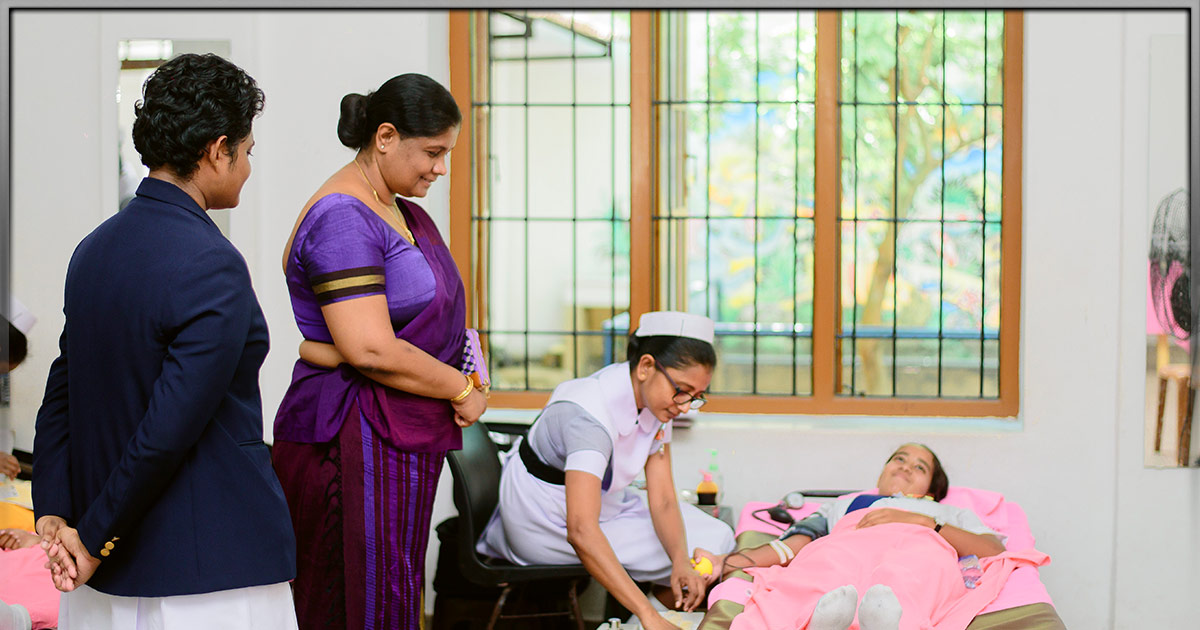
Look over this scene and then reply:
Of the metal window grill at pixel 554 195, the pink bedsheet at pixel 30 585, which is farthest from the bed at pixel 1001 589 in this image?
the metal window grill at pixel 554 195

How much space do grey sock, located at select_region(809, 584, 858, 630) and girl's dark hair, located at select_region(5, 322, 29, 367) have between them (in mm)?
2121

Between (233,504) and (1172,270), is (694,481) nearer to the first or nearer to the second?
(1172,270)

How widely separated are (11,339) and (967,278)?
535 centimetres

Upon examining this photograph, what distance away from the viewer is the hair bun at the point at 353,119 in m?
2.05

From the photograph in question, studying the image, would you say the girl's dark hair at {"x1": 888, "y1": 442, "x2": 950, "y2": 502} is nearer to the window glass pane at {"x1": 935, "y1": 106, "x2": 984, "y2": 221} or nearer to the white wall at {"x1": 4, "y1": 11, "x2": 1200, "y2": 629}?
the white wall at {"x1": 4, "y1": 11, "x2": 1200, "y2": 629}

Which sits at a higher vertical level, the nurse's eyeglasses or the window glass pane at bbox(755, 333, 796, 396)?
the nurse's eyeglasses

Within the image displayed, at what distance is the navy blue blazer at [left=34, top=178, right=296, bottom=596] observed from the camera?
1419mm

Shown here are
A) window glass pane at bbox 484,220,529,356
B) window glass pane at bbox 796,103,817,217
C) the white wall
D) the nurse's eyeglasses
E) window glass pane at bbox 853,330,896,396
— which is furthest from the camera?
window glass pane at bbox 484,220,529,356

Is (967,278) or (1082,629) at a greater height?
(967,278)

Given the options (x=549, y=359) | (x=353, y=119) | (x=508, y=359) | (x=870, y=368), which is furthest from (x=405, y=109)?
(x=549, y=359)

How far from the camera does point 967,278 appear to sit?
644cm

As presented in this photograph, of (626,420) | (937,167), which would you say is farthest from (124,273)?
(937,167)

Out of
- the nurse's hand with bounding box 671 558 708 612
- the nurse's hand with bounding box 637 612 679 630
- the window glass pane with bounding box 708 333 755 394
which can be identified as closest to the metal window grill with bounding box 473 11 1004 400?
the window glass pane with bounding box 708 333 755 394

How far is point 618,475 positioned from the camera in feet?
9.21
